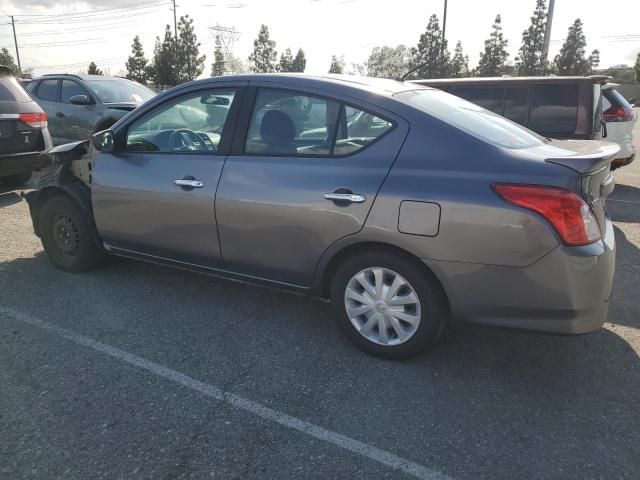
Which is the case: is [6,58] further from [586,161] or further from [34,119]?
[586,161]

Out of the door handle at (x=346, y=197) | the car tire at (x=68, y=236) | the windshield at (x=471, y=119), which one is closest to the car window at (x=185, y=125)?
the car tire at (x=68, y=236)

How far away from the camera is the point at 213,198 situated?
3.47 m

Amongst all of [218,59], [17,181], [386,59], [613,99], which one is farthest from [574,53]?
[17,181]

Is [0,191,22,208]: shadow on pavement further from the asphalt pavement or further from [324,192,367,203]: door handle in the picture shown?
[324,192,367,203]: door handle

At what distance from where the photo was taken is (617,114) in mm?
8195

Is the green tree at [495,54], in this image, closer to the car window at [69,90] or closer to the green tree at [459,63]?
the green tree at [459,63]

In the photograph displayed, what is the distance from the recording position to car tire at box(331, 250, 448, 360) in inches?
114

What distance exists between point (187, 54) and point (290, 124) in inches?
2025

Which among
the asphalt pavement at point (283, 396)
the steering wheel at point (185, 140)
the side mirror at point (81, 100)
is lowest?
the asphalt pavement at point (283, 396)

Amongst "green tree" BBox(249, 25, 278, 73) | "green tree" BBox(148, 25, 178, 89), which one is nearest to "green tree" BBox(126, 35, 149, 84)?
"green tree" BBox(148, 25, 178, 89)

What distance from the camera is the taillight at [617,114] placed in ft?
26.9

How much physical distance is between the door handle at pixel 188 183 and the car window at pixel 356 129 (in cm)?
100

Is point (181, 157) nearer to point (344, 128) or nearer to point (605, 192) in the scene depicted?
point (344, 128)

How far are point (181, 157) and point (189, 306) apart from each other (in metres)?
1.10
